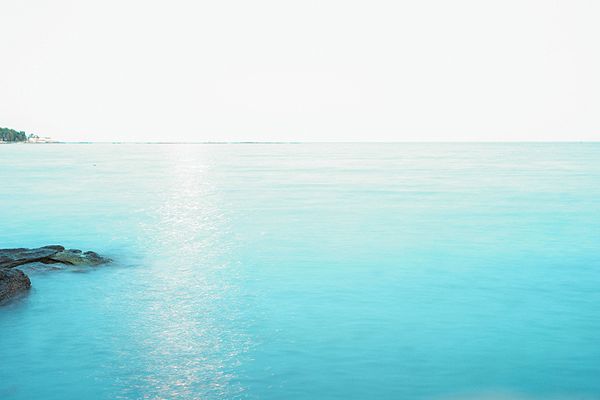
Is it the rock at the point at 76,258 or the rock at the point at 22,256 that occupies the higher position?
the rock at the point at 22,256

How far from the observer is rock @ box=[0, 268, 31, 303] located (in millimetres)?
12620

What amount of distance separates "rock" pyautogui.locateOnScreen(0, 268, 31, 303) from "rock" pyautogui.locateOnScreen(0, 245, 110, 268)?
193 cm

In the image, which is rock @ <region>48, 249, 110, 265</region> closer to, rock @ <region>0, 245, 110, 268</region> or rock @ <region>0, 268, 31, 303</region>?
rock @ <region>0, 245, 110, 268</region>

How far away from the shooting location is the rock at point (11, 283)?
41.4ft

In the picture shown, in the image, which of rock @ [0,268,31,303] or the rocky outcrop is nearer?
rock @ [0,268,31,303]

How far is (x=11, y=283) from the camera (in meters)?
13.0

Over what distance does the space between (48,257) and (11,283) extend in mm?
3372

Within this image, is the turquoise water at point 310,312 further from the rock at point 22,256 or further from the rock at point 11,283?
the rock at point 22,256

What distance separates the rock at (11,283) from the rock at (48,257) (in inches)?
75.9

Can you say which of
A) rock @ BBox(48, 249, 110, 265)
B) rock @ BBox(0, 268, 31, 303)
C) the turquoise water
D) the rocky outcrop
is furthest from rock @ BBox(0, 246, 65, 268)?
rock @ BBox(0, 268, 31, 303)

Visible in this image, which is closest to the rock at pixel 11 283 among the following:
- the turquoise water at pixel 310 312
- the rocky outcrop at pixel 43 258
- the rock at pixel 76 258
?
the rocky outcrop at pixel 43 258

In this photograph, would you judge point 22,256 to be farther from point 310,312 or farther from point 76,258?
point 310,312

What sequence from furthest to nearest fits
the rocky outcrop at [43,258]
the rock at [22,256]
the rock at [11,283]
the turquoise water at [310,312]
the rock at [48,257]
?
the rock at [48,257], the rock at [22,256], the rocky outcrop at [43,258], the rock at [11,283], the turquoise water at [310,312]

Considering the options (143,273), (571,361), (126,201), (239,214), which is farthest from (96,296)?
(126,201)
